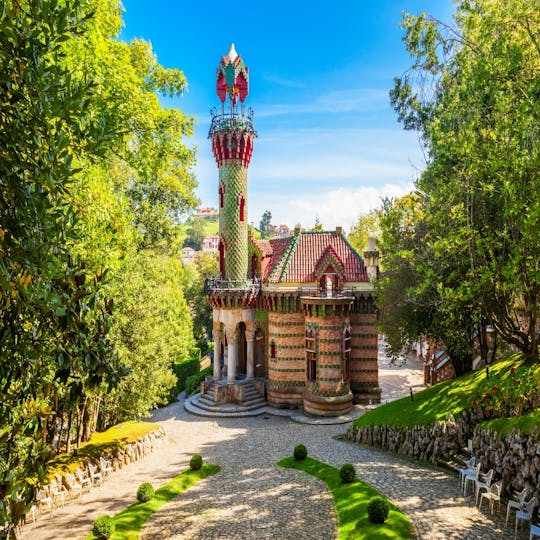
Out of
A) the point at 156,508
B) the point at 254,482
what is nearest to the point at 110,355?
the point at 156,508

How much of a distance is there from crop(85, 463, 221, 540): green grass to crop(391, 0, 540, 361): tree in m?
12.2

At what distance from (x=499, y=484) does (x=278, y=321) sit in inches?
675

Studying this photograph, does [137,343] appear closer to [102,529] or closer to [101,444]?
[101,444]

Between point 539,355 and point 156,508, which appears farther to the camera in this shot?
point 539,355

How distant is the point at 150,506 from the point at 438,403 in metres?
12.5

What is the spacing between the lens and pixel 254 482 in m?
16.3

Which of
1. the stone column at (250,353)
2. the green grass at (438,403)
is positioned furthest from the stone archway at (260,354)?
the green grass at (438,403)

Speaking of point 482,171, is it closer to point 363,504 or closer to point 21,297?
point 363,504

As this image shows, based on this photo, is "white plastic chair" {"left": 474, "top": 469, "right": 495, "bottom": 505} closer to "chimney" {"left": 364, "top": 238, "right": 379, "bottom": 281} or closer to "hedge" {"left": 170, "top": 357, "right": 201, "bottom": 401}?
"chimney" {"left": 364, "top": 238, "right": 379, "bottom": 281}

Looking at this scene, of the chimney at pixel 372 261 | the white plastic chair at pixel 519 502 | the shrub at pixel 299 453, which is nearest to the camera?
the white plastic chair at pixel 519 502

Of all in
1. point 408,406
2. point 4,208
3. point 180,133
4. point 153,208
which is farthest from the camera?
point 153,208

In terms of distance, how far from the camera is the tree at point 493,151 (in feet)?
42.4

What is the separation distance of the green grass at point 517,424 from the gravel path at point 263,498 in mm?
2381

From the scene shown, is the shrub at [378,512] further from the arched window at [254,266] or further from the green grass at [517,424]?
the arched window at [254,266]
